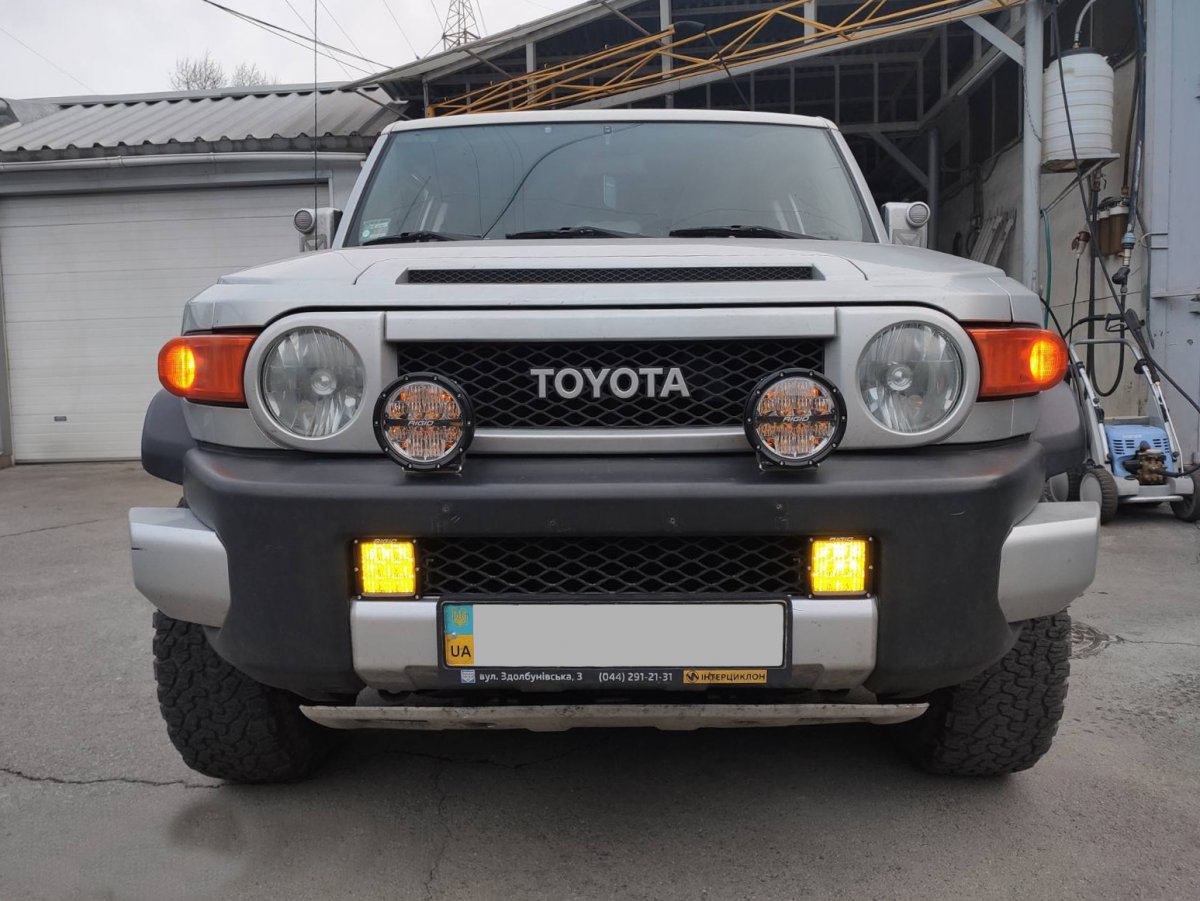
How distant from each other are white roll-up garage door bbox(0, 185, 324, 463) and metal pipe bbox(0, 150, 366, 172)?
35 cm

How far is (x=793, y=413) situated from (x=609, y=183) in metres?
1.39

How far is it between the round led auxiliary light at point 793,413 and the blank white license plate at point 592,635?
32 cm

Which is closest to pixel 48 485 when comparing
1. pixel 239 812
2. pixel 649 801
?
pixel 239 812

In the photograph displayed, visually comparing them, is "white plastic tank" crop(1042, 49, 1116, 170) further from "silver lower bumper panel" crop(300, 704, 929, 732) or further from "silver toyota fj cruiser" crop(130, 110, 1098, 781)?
"silver lower bumper panel" crop(300, 704, 929, 732)

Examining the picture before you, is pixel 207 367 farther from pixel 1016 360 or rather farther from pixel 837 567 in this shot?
pixel 1016 360

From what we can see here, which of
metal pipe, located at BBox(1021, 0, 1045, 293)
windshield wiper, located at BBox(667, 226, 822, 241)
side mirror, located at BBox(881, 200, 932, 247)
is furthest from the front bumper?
metal pipe, located at BBox(1021, 0, 1045, 293)

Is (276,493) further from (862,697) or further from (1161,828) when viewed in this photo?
(1161,828)

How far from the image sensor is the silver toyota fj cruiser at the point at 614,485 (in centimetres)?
167

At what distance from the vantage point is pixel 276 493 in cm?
168

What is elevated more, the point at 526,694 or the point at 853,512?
the point at 853,512

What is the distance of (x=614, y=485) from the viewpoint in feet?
5.48

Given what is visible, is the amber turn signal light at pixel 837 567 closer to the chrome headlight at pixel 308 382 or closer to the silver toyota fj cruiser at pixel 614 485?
the silver toyota fj cruiser at pixel 614 485

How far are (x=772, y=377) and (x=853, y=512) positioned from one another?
0.28 metres

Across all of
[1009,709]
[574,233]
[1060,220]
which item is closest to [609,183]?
[574,233]
